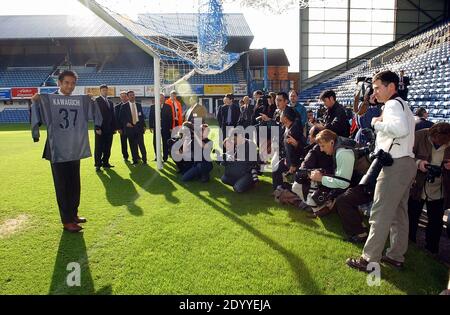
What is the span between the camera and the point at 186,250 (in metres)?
3.42

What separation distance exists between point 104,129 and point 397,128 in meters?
6.57

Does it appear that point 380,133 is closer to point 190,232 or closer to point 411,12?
point 190,232

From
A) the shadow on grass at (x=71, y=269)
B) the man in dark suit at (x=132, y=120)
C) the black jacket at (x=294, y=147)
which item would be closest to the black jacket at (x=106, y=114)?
the man in dark suit at (x=132, y=120)

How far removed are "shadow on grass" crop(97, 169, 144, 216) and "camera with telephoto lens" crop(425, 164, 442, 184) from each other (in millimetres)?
3538

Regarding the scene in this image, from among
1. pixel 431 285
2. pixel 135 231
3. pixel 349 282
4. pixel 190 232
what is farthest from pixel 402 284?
pixel 135 231

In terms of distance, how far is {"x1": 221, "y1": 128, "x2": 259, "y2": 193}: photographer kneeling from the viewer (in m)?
5.71

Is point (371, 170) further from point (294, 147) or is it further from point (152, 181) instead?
point (152, 181)

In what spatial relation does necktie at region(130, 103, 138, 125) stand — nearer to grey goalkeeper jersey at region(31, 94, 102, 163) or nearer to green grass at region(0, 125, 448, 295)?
green grass at region(0, 125, 448, 295)

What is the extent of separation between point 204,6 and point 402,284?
604 centimetres

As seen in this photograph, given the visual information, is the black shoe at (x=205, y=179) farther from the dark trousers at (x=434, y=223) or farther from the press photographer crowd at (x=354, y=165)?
the dark trousers at (x=434, y=223)

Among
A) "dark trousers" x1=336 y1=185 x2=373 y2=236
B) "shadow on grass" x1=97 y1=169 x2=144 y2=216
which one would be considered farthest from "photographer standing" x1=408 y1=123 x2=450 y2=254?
"shadow on grass" x1=97 y1=169 x2=144 y2=216

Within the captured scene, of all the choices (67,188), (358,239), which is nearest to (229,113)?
(67,188)

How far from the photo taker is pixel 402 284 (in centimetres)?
281

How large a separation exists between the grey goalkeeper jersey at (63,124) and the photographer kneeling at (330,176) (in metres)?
2.87
